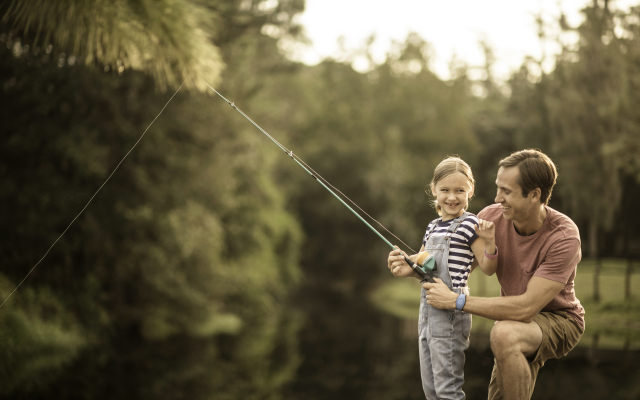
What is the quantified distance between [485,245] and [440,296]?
0.38 meters

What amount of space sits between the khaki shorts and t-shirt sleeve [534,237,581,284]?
0.28m

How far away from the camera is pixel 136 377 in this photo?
967cm

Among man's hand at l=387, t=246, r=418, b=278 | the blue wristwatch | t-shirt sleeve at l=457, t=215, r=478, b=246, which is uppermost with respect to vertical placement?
t-shirt sleeve at l=457, t=215, r=478, b=246

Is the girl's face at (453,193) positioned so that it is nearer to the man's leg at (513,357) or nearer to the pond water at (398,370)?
the man's leg at (513,357)

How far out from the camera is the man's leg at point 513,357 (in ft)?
11.1

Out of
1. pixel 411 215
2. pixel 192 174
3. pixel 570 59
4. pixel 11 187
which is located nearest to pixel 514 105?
pixel 570 59

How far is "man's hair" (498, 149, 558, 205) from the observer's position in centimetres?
351

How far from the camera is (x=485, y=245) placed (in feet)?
11.2

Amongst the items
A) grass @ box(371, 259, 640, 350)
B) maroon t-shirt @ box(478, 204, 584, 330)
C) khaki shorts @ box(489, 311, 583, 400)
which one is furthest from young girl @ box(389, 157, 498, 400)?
grass @ box(371, 259, 640, 350)

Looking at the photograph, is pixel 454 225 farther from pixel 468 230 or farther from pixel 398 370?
pixel 398 370

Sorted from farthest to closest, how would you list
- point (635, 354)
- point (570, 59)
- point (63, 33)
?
point (570, 59) → point (635, 354) → point (63, 33)

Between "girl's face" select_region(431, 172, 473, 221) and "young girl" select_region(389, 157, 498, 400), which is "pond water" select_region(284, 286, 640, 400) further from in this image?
"girl's face" select_region(431, 172, 473, 221)

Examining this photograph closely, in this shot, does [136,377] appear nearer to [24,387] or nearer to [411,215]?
[24,387]

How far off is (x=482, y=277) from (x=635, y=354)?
29.0 feet
